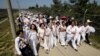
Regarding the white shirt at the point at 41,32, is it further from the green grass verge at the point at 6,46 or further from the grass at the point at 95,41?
the grass at the point at 95,41

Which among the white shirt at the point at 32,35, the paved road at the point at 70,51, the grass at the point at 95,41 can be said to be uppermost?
the white shirt at the point at 32,35

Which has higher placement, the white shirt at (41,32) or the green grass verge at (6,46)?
the white shirt at (41,32)

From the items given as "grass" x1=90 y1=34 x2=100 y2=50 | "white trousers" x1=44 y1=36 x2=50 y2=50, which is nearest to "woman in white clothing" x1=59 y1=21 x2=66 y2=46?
"white trousers" x1=44 y1=36 x2=50 y2=50

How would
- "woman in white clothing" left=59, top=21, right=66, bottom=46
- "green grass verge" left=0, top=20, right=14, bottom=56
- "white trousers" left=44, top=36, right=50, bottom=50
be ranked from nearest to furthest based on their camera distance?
"white trousers" left=44, top=36, right=50, bottom=50 < "woman in white clothing" left=59, top=21, right=66, bottom=46 < "green grass verge" left=0, top=20, right=14, bottom=56

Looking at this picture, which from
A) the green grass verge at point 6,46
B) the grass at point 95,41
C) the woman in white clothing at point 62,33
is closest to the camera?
the woman in white clothing at point 62,33

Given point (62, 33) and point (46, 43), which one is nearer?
point (46, 43)

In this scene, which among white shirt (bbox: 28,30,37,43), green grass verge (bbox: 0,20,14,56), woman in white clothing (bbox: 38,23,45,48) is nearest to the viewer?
white shirt (bbox: 28,30,37,43)

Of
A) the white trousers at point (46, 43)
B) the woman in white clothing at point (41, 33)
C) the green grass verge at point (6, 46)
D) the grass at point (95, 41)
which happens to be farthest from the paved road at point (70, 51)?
the green grass verge at point (6, 46)

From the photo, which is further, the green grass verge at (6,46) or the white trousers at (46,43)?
Answer: the green grass verge at (6,46)

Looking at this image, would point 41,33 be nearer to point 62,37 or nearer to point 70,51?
point 62,37

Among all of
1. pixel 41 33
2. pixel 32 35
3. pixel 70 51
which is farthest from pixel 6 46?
pixel 32 35

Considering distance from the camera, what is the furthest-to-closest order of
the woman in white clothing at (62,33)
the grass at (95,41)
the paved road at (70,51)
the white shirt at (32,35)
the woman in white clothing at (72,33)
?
the grass at (95,41) → the woman in white clothing at (62,33) → the woman in white clothing at (72,33) → the paved road at (70,51) → the white shirt at (32,35)

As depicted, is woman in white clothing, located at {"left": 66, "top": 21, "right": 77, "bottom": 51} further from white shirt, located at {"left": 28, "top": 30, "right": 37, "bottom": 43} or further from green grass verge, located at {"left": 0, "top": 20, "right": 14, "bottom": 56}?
green grass verge, located at {"left": 0, "top": 20, "right": 14, "bottom": 56}

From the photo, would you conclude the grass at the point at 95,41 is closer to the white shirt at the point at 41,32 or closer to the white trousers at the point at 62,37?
the white trousers at the point at 62,37
